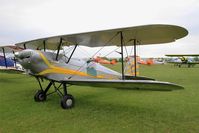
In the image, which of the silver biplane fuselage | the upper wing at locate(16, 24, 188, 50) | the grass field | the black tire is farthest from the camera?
the black tire

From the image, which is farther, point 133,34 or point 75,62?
point 75,62

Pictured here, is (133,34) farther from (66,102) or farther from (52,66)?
(66,102)

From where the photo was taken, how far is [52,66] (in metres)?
6.24

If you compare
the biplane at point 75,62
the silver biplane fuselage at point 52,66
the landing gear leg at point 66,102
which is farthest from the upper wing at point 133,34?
the landing gear leg at point 66,102

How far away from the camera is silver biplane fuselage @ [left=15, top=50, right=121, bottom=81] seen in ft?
19.6

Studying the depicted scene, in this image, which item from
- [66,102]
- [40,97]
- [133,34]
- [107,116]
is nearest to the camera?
[107,116]

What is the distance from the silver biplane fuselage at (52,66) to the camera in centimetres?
597

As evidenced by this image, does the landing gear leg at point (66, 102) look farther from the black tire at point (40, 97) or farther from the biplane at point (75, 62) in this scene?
the black tire at point (40, 97)

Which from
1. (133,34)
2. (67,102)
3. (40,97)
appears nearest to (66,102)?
(67,102)

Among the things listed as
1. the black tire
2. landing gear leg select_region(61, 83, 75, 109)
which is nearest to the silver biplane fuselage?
landing gear leg select_region(61, 83, 75, 109)

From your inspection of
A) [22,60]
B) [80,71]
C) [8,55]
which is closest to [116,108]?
[80,71]

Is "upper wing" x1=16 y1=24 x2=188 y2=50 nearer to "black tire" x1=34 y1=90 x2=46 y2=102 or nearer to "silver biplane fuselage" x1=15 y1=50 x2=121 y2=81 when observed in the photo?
"silver biplane fuselage" x1=15 y1=50 x2=121 y2=81

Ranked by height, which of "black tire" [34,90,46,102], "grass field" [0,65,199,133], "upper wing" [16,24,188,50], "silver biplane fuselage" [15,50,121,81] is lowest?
"grass field" [0,65,199,133]

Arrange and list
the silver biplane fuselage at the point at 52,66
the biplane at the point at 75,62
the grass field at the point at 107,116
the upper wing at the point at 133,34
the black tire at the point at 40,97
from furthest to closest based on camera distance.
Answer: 1. the black tire at the point at 40,97
2. the silver biplane fuselage at the point at 52,66
3. the biplane at the point at 75,62
4. the upper wing at the point at 133,34
5. the grass field at the point at 107,116
